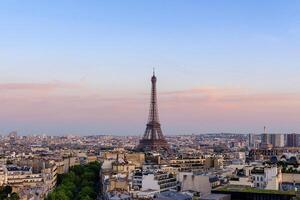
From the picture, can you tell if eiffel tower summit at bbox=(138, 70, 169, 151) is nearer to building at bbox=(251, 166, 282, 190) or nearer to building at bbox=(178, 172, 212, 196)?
building at bbox=(178, 172, 212, 196)

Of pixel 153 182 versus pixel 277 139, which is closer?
pixel 153 182

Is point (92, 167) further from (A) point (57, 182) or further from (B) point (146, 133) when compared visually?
(B) point (146, 133)

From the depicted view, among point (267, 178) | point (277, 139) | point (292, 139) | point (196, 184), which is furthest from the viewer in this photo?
point (292, 139)

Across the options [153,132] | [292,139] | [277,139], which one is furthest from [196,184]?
[292,139]

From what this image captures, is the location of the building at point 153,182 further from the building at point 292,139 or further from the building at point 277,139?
the building at point 292,139

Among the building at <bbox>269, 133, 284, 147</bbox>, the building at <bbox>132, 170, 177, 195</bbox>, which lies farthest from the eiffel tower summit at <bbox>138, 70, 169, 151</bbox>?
the building at <bbox>269, 133, 284, 147</bbox>

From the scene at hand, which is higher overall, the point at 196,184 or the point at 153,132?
the point at 153,132

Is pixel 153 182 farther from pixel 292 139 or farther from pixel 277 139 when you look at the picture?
pixel 292 139

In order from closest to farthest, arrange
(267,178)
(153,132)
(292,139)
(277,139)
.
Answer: (267,178) < (153,132) < (277,139) < (292,139)

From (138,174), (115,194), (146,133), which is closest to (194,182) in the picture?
(115,194)
